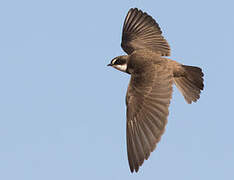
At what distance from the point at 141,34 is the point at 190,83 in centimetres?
237

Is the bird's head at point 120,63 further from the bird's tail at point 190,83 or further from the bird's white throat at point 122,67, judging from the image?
the bird's tail at point 190,83

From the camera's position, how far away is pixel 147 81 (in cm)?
866

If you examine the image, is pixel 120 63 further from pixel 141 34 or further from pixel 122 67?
pixel 141 34

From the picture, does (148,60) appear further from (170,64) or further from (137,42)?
(137,42)

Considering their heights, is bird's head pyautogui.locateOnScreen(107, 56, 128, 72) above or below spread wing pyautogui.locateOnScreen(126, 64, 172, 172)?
above

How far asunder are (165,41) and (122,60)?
1.48 metres

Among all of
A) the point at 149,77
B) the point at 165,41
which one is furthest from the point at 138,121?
the point at 165,41

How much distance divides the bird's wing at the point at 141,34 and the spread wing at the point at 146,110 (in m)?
1.88

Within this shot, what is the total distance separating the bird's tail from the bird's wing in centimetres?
148

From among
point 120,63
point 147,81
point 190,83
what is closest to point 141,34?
point 120,63

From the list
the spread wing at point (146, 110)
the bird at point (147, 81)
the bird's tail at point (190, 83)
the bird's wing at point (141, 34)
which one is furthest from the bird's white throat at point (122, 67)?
the bird's tail at point (190, 83)

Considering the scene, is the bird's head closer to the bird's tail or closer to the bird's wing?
the bird's wing

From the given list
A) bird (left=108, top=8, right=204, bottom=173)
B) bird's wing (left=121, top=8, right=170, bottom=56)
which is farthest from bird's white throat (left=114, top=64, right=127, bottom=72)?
bird's wing (left=121, top=8, right=170, bottom=56)

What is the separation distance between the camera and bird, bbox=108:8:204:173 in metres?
7.59
